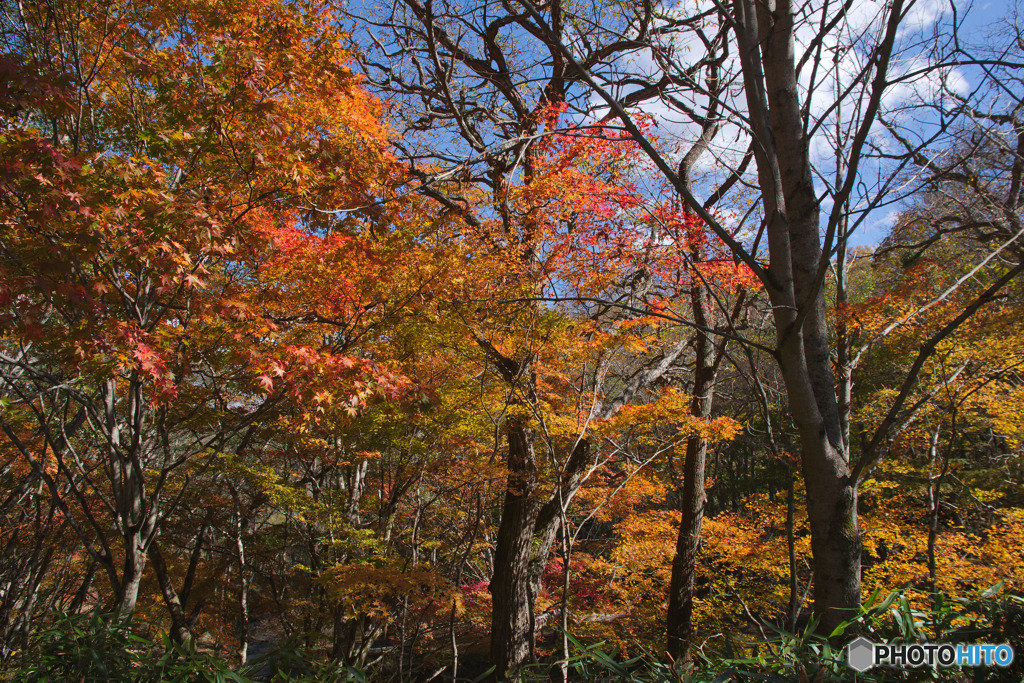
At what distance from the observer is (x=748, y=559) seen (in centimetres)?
855

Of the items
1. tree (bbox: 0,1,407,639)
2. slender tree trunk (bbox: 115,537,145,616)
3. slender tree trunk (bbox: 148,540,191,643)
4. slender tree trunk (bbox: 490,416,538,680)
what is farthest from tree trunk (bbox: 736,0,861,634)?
slender tree trunk (bbox: 148,540,191,643)

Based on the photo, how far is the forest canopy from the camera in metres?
2.04

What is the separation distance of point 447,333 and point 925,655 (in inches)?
221

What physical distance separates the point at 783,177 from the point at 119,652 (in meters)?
3.57

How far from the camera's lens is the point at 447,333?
6.55 meters

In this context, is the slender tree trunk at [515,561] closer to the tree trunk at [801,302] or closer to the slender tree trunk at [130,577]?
the slender tree trunk at [130,577]

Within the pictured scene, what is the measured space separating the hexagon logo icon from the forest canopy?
0.04 metres

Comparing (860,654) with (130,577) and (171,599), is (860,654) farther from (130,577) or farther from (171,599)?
(171,599)

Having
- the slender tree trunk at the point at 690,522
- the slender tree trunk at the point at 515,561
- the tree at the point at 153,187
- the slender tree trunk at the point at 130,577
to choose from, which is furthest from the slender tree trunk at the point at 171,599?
the slender tree trunk at the point at 690,522

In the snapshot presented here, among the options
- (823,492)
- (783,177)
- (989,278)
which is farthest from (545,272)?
(989,278)

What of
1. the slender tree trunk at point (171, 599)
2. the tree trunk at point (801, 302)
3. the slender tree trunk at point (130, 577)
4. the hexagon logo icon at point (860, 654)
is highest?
the tree trunk at point (801, 302)

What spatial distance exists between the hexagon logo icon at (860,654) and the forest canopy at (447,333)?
0.04 m

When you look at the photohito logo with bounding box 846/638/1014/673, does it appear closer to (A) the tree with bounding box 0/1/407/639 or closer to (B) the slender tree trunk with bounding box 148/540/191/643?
(A) the tree with bounding box 0/1/407/639

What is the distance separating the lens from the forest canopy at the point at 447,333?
2045 millimetres
